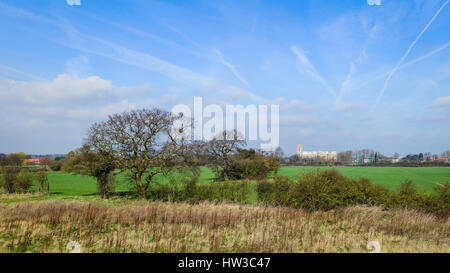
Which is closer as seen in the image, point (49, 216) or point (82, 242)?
point (82, 242)

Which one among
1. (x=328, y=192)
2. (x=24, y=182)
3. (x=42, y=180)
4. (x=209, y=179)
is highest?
(x=328, y=192)

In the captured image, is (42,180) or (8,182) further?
(42,180)

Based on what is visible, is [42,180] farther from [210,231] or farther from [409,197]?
[409,197]

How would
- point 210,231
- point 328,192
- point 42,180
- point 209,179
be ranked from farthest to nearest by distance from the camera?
point 209,179
point 42,180
point 328,192
point 210,231

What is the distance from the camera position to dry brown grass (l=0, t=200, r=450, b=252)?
8.35 m

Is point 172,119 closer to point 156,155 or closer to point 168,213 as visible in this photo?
point 156,155

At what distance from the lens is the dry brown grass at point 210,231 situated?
329 inches

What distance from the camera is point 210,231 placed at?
1034 centimetres

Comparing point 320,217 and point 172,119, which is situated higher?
point 172,119

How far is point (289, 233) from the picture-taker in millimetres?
10219

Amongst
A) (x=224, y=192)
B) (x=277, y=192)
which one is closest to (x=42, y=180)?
(x=224, y=192)
